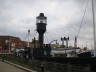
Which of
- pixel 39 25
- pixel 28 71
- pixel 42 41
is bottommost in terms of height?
pixel 28 71

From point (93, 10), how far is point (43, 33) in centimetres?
2750

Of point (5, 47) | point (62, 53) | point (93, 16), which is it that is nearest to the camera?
point (93, 16)

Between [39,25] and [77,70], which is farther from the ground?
[39,25]

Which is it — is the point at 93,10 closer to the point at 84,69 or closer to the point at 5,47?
the point at 84,69

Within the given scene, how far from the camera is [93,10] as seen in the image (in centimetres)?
2673

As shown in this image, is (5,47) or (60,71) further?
(5,47)

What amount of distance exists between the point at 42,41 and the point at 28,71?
3045 centimetres

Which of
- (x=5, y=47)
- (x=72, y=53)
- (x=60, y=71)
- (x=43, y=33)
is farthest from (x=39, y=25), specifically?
(x=5, y=47)

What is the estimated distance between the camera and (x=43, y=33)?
5338cm

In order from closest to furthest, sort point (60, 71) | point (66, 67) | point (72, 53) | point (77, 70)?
point (77, 70)
point (66, 67)
point (60, 71)
point (72, 53)

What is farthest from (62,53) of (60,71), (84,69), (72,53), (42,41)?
(84,69)

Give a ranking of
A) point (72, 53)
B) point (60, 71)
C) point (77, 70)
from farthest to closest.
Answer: point (72, 53) → point (60, 71) → point (77, 70)

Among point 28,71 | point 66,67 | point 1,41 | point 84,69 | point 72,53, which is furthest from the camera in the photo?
point 1,41

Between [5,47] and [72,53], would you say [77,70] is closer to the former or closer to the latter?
[72,53]
